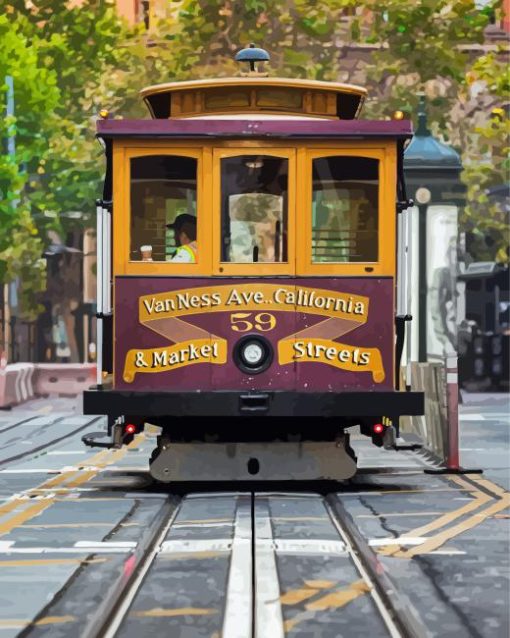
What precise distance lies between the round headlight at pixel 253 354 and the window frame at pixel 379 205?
816 millimetres

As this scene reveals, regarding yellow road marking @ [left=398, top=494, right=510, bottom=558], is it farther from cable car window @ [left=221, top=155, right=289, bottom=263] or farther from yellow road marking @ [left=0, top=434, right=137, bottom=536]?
yellow road marking @ [left=0, top=434, right=137, bottom=536]

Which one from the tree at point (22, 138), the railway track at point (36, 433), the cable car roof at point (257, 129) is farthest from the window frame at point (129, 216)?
the tree at point (22, 138)

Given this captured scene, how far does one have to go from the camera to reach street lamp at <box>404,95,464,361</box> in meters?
29.4

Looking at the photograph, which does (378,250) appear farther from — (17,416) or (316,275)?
(17,416)

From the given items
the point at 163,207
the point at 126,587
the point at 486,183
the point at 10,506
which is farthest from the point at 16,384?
the point at 126,587

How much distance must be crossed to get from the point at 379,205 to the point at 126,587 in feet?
20.5

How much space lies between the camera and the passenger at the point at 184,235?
15.7 metres

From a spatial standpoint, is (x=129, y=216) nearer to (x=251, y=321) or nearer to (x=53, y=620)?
(x=251, y=321)

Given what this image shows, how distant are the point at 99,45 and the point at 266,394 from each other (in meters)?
26.9

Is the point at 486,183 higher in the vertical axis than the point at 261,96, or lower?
higher

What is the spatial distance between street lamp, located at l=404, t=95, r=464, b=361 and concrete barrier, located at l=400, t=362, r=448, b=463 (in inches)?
267

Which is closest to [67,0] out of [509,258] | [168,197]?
[509,258]

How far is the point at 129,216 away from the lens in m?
15.8

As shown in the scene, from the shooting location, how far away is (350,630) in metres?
8.96
